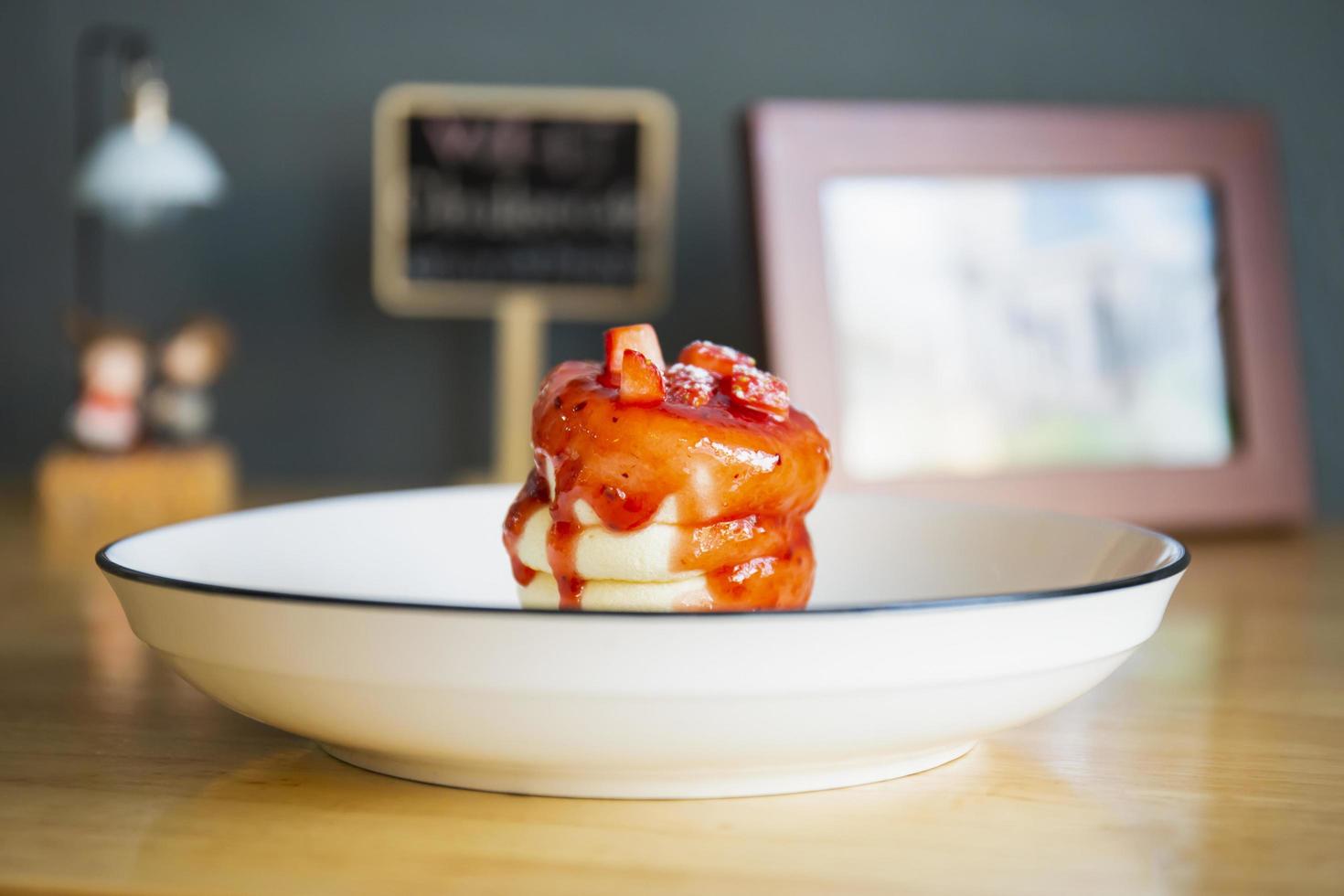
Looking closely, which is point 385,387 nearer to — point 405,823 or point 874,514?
point 874,514

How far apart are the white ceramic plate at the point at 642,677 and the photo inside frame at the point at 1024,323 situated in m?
0.81

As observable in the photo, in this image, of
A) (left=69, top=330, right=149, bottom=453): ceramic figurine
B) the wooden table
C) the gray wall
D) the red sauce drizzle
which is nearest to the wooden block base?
(left=69, top=330, right=149, bottom=453): ceramic figurine

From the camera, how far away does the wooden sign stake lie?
178cm

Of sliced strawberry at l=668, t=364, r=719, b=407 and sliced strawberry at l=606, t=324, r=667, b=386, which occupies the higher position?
sliced strawberry at l=606, t=324, r=667, b=386

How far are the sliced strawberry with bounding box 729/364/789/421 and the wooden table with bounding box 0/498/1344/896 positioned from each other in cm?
18

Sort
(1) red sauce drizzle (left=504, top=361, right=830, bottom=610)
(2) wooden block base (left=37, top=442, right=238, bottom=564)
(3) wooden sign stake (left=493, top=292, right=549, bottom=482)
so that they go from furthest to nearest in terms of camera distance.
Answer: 1. (3) wooden sign stake (left=493, top=292, right=549, bottom=482)
2. (2) wooden block base (left=37, top=442, right=238, bottom=564)
3. (1) red sauce drizzle (left=504, top=361, right=830, bottom=610)

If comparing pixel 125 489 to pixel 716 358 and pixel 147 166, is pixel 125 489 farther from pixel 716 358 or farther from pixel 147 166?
pixel 716 358

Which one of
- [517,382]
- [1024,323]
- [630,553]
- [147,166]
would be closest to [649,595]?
[630,553]

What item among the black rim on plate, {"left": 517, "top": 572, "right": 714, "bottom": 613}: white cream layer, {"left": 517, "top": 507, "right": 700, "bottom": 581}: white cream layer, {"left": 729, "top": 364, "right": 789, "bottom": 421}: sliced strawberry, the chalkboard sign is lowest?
A: {"left": 517, "top": 572, "right": 714, "bottom": 613}: white cream layer

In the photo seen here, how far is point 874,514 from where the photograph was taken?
95 cm

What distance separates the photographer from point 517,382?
180 cm

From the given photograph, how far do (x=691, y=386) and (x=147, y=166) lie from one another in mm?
1234

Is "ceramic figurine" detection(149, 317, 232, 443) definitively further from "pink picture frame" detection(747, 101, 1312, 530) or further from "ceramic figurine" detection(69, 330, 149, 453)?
"pink picture frame" detection(747, 101, 1312, 530)

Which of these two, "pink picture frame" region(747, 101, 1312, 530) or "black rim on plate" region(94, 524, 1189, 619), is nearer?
"black rim on plate" region(94, 524, 1189, 619)
